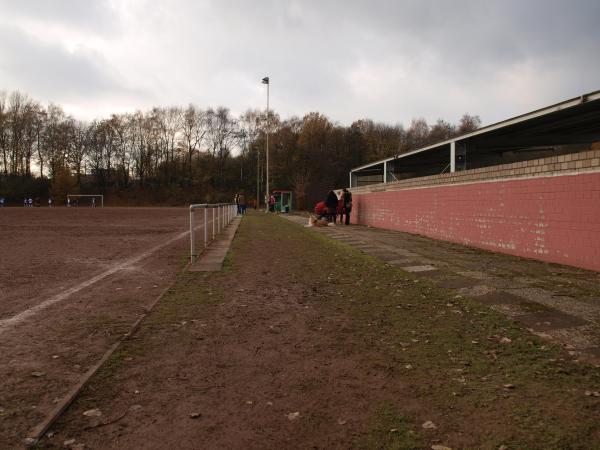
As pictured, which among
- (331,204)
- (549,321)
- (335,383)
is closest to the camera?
(335,383)

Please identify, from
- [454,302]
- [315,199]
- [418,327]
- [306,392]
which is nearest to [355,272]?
[454,302]

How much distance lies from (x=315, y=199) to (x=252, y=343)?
4587cm

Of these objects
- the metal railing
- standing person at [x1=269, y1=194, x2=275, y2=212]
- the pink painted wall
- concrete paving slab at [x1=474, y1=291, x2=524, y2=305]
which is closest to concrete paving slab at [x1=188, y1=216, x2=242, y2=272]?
the metal railing

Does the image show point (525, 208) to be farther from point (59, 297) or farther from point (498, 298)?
point (59, 297)

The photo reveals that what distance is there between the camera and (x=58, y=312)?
4.94 metres

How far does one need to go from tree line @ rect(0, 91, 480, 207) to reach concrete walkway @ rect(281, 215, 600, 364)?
46661mm

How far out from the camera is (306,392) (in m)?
2.90

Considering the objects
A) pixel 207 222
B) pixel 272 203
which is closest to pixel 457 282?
pixel 207 222

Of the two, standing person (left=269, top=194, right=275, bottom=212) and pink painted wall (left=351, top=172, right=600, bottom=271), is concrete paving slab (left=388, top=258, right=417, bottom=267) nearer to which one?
pink painted wall (left=351, top=172, right=600, bottom=271)

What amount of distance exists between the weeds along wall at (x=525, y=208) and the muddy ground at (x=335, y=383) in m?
3.69

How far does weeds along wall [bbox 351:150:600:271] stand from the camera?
7523mm

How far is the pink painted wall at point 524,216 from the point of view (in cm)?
752

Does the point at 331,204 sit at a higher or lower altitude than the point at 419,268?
higher

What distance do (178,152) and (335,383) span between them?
74.3 metres
